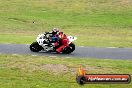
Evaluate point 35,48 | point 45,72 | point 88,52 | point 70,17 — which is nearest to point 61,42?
point 35,48

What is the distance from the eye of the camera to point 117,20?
162 feet

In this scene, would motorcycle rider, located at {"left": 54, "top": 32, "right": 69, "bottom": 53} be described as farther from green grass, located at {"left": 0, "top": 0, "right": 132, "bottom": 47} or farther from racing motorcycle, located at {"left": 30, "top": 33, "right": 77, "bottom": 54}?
green grass, located at {"left": 0, "top": 0, "right": 132, "bottom": 47}

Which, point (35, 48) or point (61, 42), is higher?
point (61, 42)

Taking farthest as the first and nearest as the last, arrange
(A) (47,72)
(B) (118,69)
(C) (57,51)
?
(C) (57,51)
(B) (118,69)
(A) (47,72)

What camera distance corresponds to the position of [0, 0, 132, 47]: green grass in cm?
4128

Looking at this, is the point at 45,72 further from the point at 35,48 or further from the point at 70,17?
the point at 70,17

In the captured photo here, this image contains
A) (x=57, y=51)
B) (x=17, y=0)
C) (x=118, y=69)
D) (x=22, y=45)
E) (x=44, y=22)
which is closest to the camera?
(x=118, y=69)

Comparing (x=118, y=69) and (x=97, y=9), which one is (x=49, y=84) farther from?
(x=97, y=9)

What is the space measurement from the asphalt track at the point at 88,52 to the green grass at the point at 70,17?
40.9ft

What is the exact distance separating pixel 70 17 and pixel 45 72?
1377 inches

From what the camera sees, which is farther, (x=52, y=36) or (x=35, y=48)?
(x=52, y=36)

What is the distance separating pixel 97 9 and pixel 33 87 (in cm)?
4127

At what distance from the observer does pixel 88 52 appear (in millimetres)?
23703

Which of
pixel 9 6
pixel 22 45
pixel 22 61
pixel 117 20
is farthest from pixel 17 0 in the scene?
pixel 22 61
